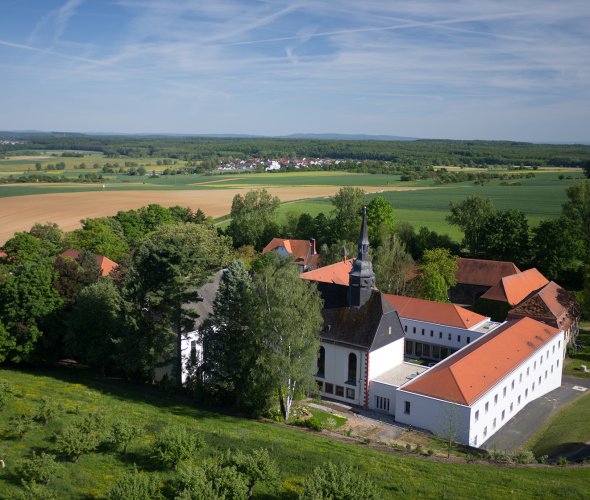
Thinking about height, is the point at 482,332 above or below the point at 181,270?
below

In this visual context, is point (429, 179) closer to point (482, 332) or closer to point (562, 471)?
point (482, 332)

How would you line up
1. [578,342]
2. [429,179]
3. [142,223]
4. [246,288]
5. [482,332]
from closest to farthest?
1. [246,288]
2. [482,332]
3. [578,342]
4. [142,223]
5. [429,179]

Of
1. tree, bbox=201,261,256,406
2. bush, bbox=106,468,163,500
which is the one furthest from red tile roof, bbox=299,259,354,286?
bush, bbox=106,468,163,500

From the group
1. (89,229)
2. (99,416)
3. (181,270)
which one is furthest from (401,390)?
(89,229)

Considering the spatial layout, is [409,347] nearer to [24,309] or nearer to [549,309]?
[549,309]

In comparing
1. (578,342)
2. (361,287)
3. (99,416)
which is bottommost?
(578,342)

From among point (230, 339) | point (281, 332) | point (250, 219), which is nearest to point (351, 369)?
point (281, 332)

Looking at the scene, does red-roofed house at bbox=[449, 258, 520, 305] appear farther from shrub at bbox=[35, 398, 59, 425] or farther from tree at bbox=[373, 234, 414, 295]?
shrub at bbox=[35, 398, 59, 425]
